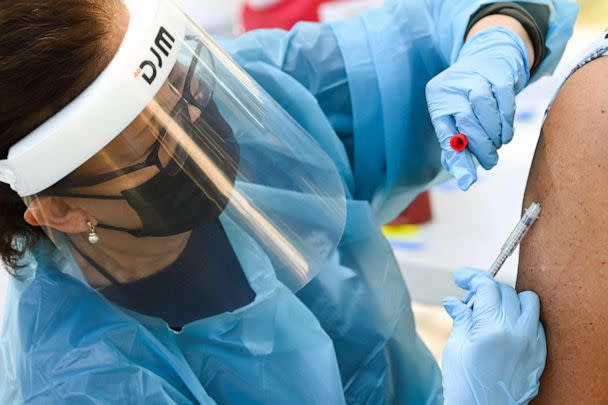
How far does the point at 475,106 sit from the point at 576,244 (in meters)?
0.21

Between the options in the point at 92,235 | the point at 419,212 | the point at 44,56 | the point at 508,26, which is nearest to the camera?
the point at 44,56

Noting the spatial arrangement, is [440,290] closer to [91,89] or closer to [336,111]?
[336,111]

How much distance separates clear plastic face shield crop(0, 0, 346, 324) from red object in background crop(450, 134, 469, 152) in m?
0.19

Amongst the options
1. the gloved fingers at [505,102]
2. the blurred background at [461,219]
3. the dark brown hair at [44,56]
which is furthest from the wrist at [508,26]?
the blurred background at [461,219]

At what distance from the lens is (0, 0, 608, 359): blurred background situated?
5.65 ft

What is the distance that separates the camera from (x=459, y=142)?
87 cm

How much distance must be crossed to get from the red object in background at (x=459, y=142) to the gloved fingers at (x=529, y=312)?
20 centimetres

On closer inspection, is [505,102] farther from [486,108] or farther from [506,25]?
[506,25]

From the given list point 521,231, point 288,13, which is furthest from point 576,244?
point 288,13

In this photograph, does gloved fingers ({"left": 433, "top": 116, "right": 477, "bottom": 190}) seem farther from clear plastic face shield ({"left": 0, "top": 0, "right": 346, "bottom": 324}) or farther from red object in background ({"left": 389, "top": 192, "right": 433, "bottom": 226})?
red object in background ({"left": 389, "top": 192, "right": 433, "bottom": 226})

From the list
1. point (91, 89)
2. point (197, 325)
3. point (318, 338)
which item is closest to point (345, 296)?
point (318, 338)

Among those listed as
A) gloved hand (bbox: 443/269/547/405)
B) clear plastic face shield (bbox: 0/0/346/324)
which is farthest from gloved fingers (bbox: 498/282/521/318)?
clear plastic face shield (bbox: 0/0/346/324)

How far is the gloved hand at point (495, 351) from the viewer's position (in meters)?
0.82

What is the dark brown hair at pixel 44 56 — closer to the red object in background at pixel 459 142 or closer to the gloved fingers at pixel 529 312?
the red object in background at pixel 459 142
